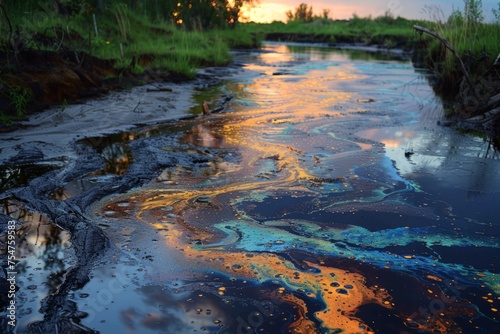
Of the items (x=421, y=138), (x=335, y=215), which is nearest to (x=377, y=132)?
(x=421, y=138)

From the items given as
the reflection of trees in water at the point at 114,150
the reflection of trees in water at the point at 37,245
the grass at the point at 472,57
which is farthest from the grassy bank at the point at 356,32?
the reflection of trees in water at the point at 37,245

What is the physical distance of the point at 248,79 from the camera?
37.8ft

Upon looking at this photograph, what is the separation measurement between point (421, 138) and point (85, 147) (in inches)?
142

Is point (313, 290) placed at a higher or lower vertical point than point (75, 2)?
lower

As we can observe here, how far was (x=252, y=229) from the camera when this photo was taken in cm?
308

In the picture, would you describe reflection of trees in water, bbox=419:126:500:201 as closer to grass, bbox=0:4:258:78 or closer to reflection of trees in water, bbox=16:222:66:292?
reflection of trees in water, bbox=16:222:66:292

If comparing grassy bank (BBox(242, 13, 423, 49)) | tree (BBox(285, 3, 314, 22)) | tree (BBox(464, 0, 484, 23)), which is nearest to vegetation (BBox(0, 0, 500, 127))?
tree (BBox(464, 0, 484, 23))

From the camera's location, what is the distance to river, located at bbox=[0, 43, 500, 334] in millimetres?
2186

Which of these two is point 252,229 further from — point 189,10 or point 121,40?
point 189,10

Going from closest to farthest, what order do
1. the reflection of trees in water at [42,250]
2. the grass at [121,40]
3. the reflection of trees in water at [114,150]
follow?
1. the reflection of trees in water at [42,250]
2. the reflection of trees in water at [114,150]
3. the grass at [121,40]

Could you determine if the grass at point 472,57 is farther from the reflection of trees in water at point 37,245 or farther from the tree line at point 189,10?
the tree line at point 189,10

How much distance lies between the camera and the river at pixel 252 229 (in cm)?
219

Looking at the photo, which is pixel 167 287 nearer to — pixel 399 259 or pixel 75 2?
pixel 399 259

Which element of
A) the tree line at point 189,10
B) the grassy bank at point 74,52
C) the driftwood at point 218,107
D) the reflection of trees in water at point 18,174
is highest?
the tree line at point 189,10
